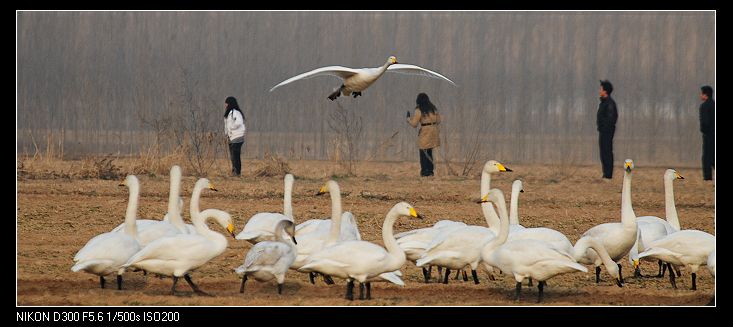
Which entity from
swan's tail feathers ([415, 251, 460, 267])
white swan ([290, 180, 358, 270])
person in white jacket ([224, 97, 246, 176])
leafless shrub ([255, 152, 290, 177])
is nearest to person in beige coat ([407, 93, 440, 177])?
leafless shrub ([255, 152, 290, 177])

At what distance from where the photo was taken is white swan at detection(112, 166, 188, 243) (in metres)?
9.23

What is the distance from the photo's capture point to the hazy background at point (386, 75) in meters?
24.6

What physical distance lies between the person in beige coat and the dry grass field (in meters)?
0.48

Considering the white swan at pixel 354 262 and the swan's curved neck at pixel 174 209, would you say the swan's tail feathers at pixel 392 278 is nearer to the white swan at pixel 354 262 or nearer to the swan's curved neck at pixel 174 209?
the white swan at pixel 354 262

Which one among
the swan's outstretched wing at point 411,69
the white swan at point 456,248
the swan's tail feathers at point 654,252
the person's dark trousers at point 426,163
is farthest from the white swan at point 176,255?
the person's dark trousers at point 426,163

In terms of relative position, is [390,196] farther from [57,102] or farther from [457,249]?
[57,102]

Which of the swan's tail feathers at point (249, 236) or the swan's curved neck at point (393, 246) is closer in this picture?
the swan's curved neck at point (393, 246)

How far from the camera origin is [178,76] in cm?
2552

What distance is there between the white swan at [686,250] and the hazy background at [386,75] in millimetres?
14728

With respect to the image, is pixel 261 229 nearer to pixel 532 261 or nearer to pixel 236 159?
pixel 532 261

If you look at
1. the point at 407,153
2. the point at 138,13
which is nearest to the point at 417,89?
the point at 407,153

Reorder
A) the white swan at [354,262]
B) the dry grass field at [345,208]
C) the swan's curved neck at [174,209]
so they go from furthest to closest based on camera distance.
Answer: the swan's curved neck at [174,209] → the dry grass field at [345,208] → the white swan at [354,262]

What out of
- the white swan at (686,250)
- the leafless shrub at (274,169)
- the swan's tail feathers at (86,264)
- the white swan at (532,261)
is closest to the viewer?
the swan's tail feathers at (86,264)

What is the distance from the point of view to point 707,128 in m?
18.5
